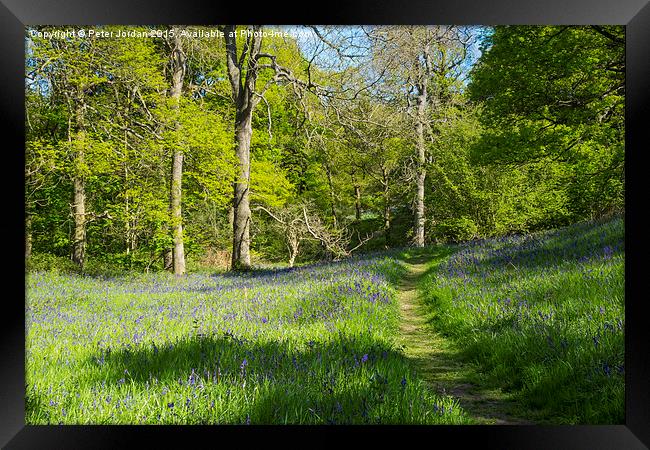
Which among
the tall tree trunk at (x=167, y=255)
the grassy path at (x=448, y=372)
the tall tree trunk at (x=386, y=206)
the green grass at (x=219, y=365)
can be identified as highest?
the tall tree trunk at (x=386, y=206)

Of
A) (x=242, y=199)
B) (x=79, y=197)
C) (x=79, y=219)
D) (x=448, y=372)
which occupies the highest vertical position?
(x=242, y=199)

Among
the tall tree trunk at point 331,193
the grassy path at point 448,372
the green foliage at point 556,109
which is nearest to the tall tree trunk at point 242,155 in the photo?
the tall tree trunk at point 331,193

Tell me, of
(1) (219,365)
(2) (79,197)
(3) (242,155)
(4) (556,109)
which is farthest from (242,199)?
(1) (219,365)

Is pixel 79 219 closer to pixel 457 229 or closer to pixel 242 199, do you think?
pixel 242 199

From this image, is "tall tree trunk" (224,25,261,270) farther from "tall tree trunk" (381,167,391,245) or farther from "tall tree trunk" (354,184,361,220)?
"tall tree trunk" (381,167,391,245)

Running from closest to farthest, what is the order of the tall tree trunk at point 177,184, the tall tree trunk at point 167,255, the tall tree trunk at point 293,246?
the tall tree trunk at point 177,184 < the tall tree trunk at point 167,255 < the tall tree trunk at point 293,246

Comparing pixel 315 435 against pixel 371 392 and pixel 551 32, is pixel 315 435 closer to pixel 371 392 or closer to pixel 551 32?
pixel 371 392

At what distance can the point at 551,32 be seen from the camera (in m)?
6.03

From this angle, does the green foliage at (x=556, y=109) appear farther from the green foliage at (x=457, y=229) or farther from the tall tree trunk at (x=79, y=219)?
the tall tree trunk at (x=79, y=219)

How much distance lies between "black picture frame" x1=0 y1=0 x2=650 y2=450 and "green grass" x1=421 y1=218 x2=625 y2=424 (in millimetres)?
301

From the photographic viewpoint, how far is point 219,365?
3562 millimetres
